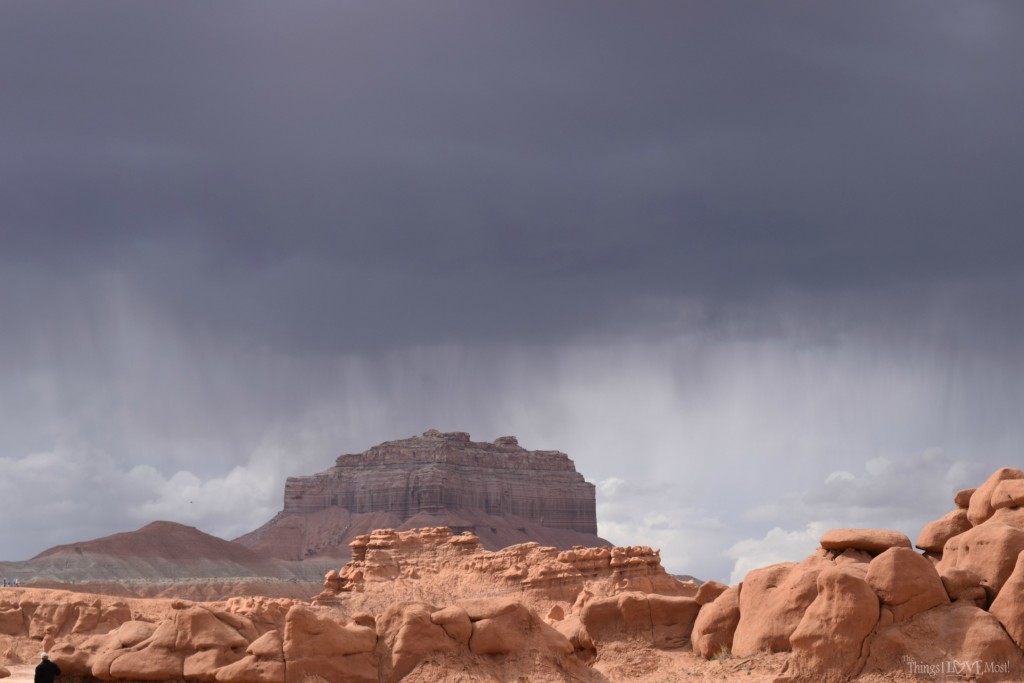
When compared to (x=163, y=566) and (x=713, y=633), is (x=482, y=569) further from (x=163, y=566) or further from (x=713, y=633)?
(x=163, y=566)

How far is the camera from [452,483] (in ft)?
580

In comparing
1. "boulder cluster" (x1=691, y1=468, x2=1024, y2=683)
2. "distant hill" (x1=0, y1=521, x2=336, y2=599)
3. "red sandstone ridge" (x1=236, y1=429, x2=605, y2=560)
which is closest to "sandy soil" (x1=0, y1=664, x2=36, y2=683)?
"boulder cluster" (x1=691, y1=468, x2=1024, y2=683)

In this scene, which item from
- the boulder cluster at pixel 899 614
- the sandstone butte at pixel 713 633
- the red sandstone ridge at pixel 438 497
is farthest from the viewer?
the red sandstone ridge at pixel 438 497

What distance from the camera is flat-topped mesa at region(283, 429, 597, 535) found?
6978 inches

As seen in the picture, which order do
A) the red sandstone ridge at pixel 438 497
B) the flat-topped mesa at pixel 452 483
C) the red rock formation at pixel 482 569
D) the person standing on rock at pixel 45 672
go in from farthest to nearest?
the flat-topped mesa at pixel 452 483
the red sandstone ridge at pixel 438 497
the red rock formation at pixel 482 569
the person standing on rock at pixel 45 672

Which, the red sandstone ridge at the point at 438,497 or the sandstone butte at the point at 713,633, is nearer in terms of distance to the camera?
the sandstone butte at the point at 713,633

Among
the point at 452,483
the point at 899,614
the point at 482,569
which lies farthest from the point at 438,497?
the point at 899,614

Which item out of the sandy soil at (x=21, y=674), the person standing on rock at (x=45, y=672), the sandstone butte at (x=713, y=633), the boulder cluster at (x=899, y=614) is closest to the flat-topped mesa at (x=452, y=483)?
the sandy soil at (x=21, y=674)

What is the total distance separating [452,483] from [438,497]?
4.07 meters

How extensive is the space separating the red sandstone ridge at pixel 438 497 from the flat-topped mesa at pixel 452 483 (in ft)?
0.50

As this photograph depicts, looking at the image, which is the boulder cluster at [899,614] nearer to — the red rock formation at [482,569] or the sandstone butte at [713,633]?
the sandstone butte at [713,633]

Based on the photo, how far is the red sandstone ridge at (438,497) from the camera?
172750mm

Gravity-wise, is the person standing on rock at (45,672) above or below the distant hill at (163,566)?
below

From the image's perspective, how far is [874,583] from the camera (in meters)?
28.4
